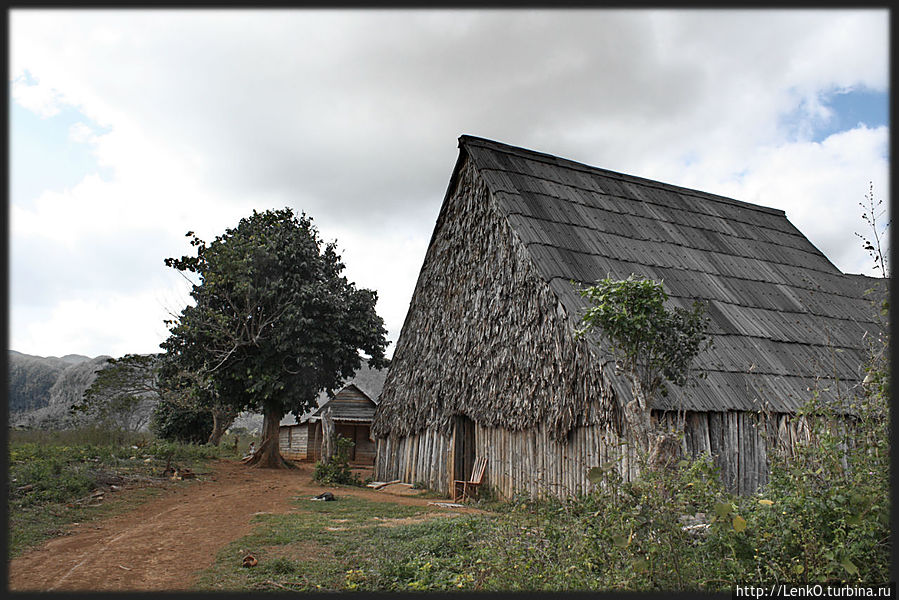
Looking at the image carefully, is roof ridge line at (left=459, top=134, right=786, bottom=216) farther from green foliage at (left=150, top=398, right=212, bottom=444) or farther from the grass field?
green foliage at (left=150, top=398, right=212, bottom=444)

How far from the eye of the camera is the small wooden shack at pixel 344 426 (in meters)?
27.3

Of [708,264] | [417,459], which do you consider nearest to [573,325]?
[708,264]

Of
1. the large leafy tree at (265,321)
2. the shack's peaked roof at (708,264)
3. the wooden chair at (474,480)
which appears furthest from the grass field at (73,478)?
the shack's peaked roof at (708,264)

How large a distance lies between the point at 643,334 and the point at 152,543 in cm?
633

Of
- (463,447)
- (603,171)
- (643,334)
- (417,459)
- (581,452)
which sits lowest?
(417,459)

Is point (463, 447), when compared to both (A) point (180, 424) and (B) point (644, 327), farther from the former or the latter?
(A) point (180, 424)

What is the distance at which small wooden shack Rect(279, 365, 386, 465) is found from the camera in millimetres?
27316

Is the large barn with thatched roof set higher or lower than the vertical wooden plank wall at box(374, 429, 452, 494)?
higher

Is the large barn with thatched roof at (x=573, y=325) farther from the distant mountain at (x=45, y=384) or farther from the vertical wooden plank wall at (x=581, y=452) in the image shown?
the distant mountain at (x=45, y=384)

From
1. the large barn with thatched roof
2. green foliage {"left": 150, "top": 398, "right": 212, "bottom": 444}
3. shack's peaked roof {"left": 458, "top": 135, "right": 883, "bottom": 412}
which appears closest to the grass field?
the large barn with thatched roof

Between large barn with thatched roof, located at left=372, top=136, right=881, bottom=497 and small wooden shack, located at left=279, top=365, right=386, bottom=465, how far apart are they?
426 inches

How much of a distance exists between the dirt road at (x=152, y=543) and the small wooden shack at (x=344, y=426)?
13510 millimetres

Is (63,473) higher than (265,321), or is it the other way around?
(265,321)

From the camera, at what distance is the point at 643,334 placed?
21.7ft
